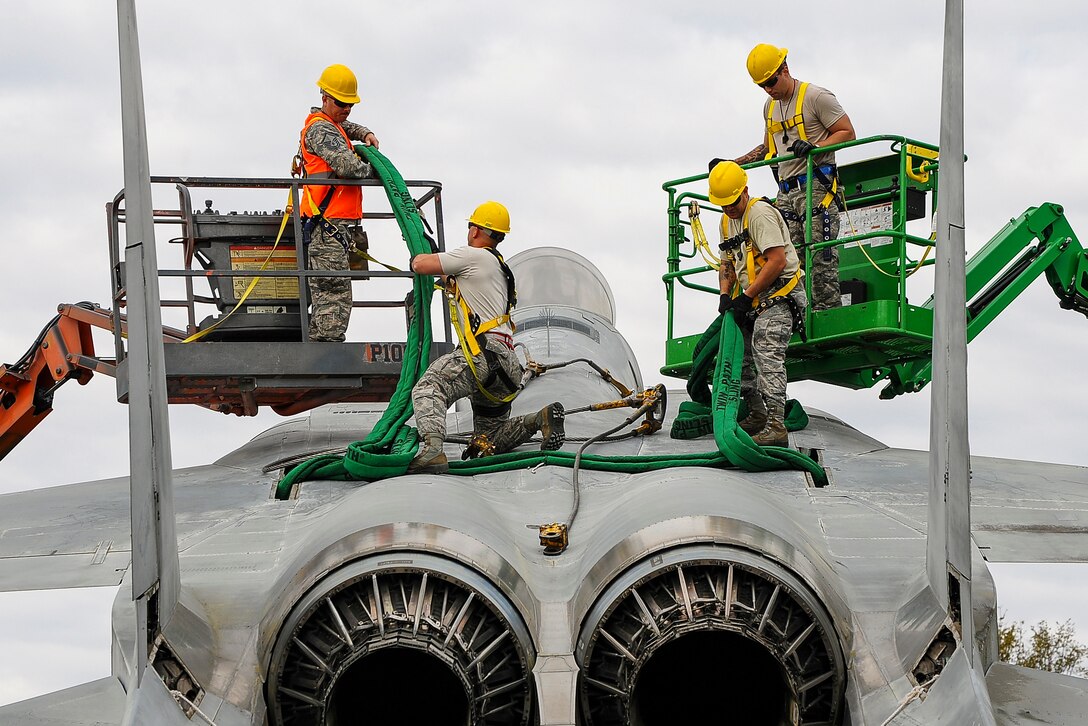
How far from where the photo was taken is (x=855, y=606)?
641 cm

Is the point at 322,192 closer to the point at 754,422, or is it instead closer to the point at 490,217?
the point at 490,217

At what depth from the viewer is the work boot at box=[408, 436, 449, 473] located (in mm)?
8742

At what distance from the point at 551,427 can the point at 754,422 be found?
145cm

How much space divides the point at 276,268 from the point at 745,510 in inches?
255

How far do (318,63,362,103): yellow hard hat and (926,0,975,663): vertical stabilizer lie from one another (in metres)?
6.16

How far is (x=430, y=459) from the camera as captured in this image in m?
8.77

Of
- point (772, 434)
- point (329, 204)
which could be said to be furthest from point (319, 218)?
point (772, 434)

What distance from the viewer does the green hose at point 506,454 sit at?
8508mm

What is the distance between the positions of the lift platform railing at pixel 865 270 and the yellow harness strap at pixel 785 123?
0.39m

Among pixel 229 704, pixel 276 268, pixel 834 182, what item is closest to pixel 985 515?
pixel 834 182

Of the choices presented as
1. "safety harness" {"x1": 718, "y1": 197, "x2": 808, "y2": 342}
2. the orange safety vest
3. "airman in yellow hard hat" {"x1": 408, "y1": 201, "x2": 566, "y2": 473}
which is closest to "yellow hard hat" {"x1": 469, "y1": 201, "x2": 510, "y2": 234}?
"airman in yellow hard hat" {"x1": 408, "y1": 201, "x2": 566, "y2": 473}

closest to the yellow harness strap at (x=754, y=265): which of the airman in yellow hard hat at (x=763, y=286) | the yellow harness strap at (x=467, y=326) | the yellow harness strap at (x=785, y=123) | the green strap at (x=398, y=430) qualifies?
the airman in yellow hard hat at (x=763, y=286)

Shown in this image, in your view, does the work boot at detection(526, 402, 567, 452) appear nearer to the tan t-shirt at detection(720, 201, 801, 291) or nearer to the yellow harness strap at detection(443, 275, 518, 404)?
the yellow harness strap at detection(443, 275, 518, 404)

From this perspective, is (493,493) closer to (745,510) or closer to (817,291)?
(745,510)
